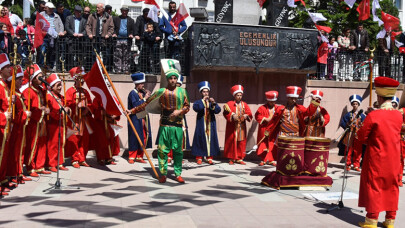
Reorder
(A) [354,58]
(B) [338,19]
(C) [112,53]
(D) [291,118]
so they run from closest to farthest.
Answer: (D) [291,118] → (C) [112,53] → (A) [354,58] → (B) [338,19]

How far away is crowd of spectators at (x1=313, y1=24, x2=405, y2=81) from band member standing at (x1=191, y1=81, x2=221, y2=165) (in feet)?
13.4

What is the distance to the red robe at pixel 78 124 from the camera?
36.8 feet

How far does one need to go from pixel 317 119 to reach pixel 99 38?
19.9 feet

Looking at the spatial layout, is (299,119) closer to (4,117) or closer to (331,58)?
(331,58)

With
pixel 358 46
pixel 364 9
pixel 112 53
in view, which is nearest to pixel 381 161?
pixel 364 9

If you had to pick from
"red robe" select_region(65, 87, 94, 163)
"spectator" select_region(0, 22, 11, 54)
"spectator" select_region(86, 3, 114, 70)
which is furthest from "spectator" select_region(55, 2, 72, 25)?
"red robe" select_region(65, 87, 94, 163)

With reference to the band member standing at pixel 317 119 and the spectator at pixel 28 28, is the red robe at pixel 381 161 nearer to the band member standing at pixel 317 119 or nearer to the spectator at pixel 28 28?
the band member standing at pixel 317 119

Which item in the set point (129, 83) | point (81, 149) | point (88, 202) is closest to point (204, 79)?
point (129, 83)

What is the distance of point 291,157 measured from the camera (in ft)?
30.7

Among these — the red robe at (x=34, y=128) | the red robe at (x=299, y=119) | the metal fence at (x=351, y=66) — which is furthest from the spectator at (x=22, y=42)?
the metal fence at (x=351, y=66)

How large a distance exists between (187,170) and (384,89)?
17.9ft

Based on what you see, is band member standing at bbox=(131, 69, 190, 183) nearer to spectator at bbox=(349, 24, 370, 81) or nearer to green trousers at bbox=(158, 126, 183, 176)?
green trousers at bbox=(158, 126, 183, 176)

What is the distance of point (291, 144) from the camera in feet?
30.8

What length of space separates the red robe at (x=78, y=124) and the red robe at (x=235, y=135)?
10.9 ft
